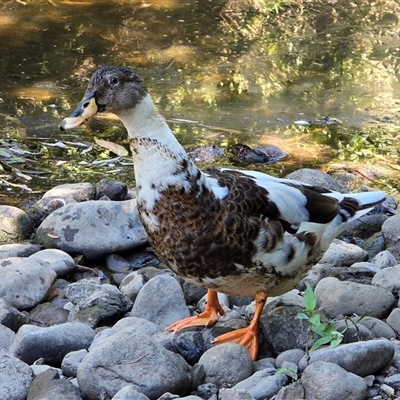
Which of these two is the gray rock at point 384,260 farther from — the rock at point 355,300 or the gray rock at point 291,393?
the gray rock at point 291,393

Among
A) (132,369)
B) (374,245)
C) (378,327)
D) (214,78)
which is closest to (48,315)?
(132,369)

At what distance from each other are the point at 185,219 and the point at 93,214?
2.01 meters

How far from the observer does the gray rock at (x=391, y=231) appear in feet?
18.8

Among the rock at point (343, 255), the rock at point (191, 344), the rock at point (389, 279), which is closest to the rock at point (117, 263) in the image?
the rock at point (343, 255)

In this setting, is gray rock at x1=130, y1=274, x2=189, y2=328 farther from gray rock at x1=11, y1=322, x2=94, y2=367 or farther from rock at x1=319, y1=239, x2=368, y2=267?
rock at x1=319, y1=239, x2=368, y2=267

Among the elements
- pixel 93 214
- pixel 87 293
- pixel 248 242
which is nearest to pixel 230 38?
pixel 93 214

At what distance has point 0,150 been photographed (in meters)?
7.04

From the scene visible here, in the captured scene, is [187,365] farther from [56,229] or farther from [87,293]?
[56,229]

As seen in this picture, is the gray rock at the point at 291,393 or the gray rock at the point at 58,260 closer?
the gray rock at the point at 291,393

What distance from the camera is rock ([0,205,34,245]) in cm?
584

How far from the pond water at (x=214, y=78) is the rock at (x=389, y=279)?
6.45ft

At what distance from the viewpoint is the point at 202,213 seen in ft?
12.6

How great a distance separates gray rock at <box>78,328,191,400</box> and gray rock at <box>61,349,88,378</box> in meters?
0.22

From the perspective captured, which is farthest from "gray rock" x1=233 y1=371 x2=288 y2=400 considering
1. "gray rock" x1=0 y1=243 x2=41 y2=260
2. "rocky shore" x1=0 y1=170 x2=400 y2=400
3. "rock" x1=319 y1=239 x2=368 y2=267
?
"gray rock" x1=0 y1=243 x2=41 y2=260
